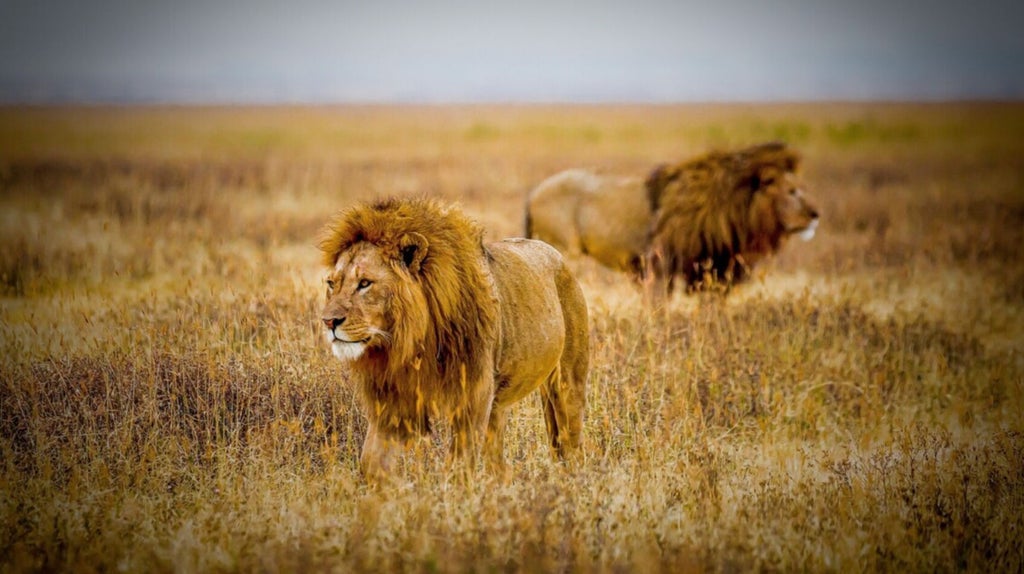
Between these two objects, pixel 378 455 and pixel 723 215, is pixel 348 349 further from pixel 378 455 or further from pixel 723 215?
pixel 723 215

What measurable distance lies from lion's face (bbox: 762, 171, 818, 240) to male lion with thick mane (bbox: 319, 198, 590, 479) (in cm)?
642

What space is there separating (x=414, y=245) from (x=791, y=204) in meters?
7.15

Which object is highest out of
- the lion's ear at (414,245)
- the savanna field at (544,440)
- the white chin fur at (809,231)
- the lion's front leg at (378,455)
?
the lion's ear at (414,245)

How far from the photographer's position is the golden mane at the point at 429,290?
5.49 m

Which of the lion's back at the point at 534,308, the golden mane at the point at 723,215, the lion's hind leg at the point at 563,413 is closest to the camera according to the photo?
the lion's back at the point at 534,308

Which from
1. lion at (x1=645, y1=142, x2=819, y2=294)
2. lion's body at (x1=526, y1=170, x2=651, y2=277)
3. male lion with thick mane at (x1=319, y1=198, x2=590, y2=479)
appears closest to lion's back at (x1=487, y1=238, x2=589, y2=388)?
male lion with thick mane at (x1=319, y1=198, x2=590, y2=479)

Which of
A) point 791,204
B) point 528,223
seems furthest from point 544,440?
point 528,223

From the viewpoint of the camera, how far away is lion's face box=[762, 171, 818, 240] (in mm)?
11758

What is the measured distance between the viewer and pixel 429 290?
5.60m

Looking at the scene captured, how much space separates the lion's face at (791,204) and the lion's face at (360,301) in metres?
7.26

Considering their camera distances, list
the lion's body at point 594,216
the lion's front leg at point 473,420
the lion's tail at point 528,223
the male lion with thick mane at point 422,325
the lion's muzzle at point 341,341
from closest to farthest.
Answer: the lion's muzzle at point 341,341
the male lion with thick mane at point 422,325
the lion's front leg at point 473,420
the lion's body at point 594,216
the lion's tail at point 528,223

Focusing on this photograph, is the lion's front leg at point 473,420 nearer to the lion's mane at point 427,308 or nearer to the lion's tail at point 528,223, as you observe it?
the lion's mane at point 427,308

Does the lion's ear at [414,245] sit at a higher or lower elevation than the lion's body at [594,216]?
higher

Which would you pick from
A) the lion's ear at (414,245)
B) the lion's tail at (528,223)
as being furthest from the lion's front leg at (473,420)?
the lion's tail at (528,223)
